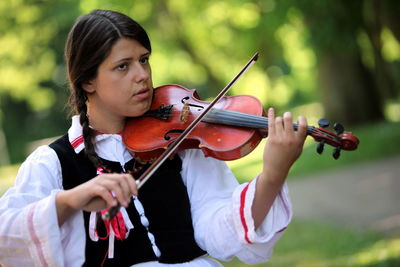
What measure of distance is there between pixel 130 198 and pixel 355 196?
503cm

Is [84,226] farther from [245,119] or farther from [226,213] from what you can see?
[245,119]

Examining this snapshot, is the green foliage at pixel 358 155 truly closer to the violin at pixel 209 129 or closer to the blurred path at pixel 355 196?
the blurred path at pixel 355 196

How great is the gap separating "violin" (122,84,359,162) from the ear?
19 cm

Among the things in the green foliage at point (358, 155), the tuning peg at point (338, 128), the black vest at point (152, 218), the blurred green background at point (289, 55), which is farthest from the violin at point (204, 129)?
the green foliage at point (358, 155)

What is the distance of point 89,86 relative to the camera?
2.07 m

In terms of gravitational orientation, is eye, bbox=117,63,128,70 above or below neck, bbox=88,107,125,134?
above

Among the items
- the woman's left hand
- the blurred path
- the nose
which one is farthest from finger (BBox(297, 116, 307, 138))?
the blurred path

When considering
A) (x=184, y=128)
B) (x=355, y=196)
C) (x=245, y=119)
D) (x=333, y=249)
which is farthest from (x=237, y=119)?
(x=355, y=196)

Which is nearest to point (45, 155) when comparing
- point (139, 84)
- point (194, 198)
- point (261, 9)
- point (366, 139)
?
point (139, 84)

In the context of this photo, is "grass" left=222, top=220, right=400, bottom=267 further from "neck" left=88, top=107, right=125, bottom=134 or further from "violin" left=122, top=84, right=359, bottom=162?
"neck" left=88, top=107, right=125, bottom=134

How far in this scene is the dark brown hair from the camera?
76.6 inches

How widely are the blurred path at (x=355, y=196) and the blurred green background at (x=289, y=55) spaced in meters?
0.30

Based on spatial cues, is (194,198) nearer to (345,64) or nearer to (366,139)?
(366,139)

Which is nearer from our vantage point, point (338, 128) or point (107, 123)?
point (338, 128)
